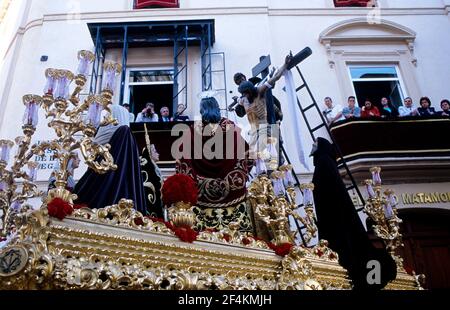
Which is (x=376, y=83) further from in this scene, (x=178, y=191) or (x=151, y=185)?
(x=178, y=191)

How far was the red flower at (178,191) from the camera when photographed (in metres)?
3.38

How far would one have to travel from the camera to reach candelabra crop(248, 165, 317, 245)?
389 centimetres

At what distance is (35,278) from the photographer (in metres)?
2.37

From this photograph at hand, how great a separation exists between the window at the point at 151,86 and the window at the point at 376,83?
15.7 feet

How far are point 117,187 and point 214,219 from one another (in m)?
1.47

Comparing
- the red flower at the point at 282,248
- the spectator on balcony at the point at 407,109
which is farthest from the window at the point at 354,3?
the red flower at the point at 282,248

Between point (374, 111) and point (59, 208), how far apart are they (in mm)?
8447

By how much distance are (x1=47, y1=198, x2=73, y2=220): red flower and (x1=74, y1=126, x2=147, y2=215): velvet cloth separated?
0.87 meters

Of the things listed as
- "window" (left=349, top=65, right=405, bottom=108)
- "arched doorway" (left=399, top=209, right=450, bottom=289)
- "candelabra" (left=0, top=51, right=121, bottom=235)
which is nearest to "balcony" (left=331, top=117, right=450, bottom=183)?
"arched doorway" (left=399, top=209, right=450, bottom=289)

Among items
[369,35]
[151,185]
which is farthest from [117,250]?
[369,35]

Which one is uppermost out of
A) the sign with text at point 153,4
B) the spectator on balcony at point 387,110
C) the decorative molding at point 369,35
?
the sign with text at point 153,4

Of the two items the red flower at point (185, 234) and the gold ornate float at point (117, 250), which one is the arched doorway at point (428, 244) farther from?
the red flower at point (185, 234)

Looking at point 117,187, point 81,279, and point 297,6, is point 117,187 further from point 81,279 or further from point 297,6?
point 297,6
